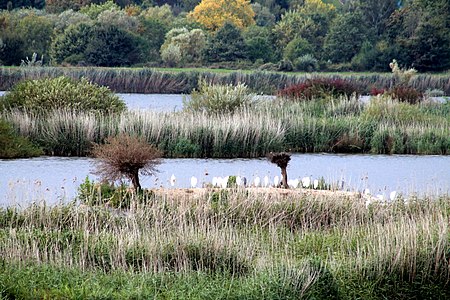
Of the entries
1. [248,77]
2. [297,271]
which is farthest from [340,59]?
[297,271]

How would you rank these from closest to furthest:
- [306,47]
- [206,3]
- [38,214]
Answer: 1. [38,214]
2. [306,47]
3. [206,3]

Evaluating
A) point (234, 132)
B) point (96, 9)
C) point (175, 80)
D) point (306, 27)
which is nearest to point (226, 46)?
point (306, 27)

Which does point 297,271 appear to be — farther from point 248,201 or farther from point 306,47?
point 306,47

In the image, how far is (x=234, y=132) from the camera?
2773cm

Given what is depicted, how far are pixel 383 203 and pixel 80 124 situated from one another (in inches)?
481

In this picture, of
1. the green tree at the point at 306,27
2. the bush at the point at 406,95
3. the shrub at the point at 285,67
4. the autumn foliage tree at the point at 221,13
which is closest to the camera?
the bush at the point at 406,95

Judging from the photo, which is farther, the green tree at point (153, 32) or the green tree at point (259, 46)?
the green tree at point (153, 32)

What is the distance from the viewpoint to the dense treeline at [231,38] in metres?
74.2

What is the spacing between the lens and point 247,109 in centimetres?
3281

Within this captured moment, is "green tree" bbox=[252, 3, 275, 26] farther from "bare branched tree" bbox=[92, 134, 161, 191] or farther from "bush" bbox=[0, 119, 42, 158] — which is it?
"bare branched tree" bbox=[92, 134, 161, 191]

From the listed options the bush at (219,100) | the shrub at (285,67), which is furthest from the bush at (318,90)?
the shrub at (285,67)

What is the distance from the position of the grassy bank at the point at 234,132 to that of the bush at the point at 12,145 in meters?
0.67

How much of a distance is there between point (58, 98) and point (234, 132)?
5528 millimetres

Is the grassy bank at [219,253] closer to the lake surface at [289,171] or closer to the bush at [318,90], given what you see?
the lake surface at [289,171]
